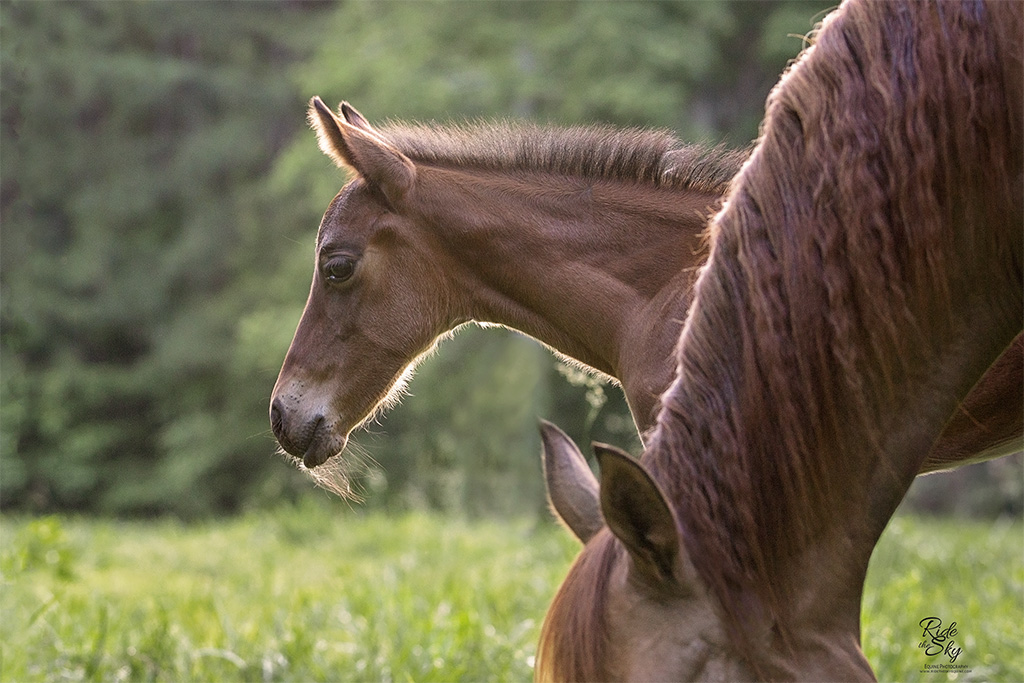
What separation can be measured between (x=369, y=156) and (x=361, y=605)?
105 inches

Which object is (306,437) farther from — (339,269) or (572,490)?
(572,490)

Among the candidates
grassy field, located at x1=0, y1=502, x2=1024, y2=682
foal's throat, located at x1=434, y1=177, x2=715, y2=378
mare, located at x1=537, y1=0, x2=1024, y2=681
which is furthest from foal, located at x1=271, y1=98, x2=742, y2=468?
mare, located at x1=537, y1=0, x2=1024, y2=681

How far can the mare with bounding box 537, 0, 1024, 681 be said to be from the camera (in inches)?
55.6

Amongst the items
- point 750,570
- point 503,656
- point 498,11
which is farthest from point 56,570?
point 498,11

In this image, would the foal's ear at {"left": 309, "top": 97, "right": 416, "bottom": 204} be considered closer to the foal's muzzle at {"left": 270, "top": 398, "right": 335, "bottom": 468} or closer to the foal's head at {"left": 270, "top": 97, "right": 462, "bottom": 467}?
the foal's head at {"left": 270, "top": 97, "right": 462, "bottom": 467}

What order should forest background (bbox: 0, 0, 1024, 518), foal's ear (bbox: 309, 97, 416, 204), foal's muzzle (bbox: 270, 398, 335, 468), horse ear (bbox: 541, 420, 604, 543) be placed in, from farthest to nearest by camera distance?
forest background (bbox: 0, 0, 1024, 518)
foal's muzzle (bbox: 270, 398, 335, 468)
foal's ear (bbox: 309, 97, 416, 204)
horse ear (bbox: 541, 420, 604, 543)

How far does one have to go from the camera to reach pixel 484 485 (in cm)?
1008

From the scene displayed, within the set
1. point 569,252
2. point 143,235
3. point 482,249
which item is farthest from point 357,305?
point 143,235

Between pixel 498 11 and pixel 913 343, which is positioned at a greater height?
pixel 913 343

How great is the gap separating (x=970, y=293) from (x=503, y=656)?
2.75m

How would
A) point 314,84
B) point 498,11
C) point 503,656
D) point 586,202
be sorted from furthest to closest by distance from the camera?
point 314,84
point 498,11
point 503,656
point 586,202

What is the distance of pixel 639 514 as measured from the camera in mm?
1364

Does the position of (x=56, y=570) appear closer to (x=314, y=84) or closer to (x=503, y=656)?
(x=503, y=656)

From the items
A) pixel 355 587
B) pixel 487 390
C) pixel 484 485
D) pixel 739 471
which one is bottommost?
pixel 484 485
